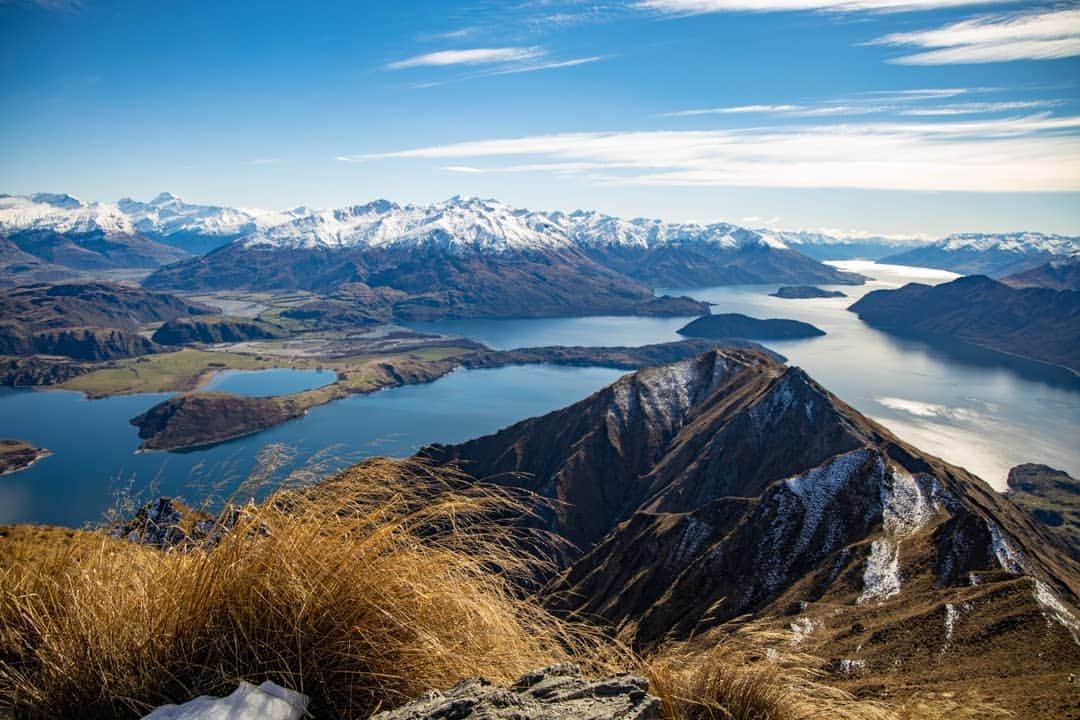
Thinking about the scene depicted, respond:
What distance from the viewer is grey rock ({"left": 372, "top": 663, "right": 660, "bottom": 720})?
332 centimetres

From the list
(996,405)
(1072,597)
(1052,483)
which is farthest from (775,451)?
(996,405)

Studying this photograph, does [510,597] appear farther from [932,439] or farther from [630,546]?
[932,439]

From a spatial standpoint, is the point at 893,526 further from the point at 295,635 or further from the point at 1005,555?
the point at 295,635

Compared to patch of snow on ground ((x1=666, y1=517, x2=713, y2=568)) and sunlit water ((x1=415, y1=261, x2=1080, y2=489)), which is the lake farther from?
patch of snow on ground ((x1=666, y1=517, x2=713, y2=568))

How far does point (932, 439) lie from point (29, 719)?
12287cm

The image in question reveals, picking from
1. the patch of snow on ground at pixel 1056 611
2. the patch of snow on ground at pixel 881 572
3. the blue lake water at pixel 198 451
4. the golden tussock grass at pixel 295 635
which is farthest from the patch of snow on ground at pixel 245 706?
the blue lake water at pixel 198 451

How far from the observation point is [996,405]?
425 feet

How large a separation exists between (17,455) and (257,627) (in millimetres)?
116352

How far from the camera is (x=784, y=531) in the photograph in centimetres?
3600

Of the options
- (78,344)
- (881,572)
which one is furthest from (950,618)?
(78,344)

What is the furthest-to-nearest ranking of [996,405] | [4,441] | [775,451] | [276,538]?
[996,405], [4,441], [775,451], [276,538]

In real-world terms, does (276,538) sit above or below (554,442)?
above

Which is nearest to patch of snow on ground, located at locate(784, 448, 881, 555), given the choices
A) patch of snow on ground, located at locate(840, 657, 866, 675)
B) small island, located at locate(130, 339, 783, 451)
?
patch of snow on ground, located at locate(840, 657, 866, 675)

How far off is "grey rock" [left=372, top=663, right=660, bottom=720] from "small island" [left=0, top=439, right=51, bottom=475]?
111907mm
